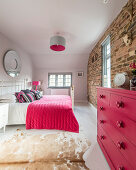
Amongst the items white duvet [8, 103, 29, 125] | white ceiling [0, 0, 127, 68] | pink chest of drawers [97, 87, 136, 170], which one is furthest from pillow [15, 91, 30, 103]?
pink chest of drawers [97, 87, 136, 170]

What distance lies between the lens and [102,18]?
2.06 meters

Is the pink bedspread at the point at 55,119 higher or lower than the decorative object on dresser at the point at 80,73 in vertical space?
lower

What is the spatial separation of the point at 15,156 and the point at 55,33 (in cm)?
303

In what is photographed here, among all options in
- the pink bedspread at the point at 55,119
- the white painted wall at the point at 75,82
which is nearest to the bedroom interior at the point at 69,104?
the pink bedspread at the point at 55,119

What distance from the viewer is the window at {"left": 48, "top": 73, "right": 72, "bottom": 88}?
215 inches

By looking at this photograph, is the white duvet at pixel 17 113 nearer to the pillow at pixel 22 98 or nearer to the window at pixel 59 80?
the pillow at pixel 22 98

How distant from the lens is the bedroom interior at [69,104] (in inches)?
42.1

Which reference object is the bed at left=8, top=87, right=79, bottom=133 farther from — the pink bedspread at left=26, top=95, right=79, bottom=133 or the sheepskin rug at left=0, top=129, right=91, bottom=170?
the sheepskin rug at left=0, top=129, right=91, bottom=170

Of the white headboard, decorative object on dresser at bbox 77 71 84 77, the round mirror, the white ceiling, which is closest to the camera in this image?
the white ceiling

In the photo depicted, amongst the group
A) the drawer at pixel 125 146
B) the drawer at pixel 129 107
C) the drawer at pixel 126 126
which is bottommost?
the drawer at pixel 125 146

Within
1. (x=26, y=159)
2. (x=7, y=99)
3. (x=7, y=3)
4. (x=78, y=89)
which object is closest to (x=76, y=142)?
(x=26, y=159)

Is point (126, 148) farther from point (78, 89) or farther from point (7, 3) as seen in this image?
point (78, 89)

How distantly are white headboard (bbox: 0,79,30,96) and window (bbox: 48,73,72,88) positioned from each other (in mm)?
1527

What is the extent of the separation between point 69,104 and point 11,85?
7.74 feet
